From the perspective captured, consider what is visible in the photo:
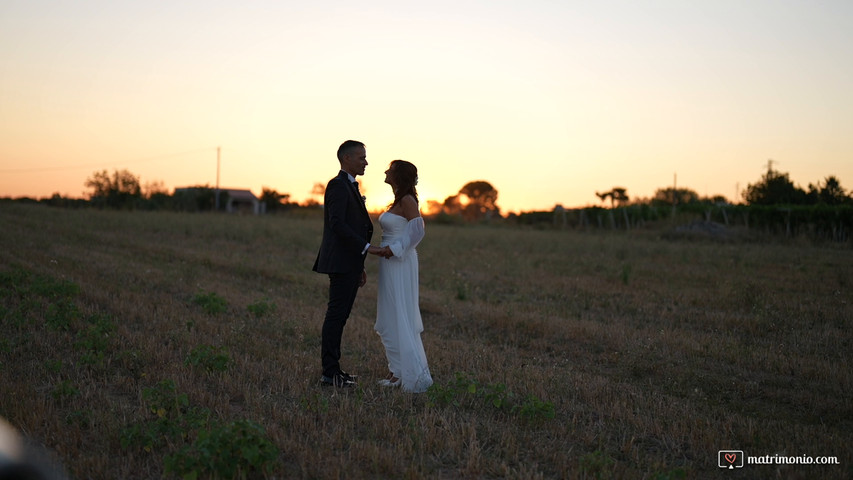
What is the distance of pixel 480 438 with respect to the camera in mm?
4660

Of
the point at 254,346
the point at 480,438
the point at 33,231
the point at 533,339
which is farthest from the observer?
the point at 33,231

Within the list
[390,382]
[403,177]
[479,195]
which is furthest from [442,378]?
[479,195]

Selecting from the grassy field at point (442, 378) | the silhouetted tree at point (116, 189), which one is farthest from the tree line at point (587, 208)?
the grassy field at point (442, 378)

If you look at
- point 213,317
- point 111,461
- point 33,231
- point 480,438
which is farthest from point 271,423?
point 33,231

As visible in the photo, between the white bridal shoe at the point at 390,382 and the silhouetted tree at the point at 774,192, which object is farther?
the silhouetted tree at the point at 774,192

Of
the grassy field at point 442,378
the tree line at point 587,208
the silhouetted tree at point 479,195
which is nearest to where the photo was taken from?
the grassy field at point 442,378

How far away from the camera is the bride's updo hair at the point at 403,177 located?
5.95m

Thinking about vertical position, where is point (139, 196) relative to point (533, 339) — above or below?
above

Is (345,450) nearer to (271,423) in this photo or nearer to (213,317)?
(271,423)

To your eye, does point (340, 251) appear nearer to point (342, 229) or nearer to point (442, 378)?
point (342, 229)

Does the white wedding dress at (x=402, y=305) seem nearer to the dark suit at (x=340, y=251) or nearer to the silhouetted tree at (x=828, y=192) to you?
the dark suit at (x=340, y=251)

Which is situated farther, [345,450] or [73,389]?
[73,389]

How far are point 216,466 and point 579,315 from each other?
832 centimetres

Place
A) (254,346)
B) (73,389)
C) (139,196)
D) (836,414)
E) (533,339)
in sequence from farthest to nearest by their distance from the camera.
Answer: (139,196) < (533,339) < (254,346) < (836,414) < (73,389)
